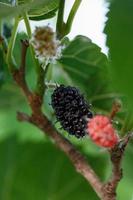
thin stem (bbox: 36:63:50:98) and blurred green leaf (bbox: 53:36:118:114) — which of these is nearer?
thin stem (bbox: 36:63:50:98)

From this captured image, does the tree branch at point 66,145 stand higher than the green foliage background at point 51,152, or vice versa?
the tree branch at point 66,145

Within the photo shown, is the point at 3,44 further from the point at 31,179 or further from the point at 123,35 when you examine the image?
the point at 123,35

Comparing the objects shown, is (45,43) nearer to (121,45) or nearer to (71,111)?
(71,111)

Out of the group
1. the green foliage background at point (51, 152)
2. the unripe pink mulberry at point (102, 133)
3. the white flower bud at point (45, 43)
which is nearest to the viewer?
the unripe pink mulberry at point (102, 133)

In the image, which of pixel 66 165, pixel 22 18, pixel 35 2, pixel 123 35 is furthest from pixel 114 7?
pixel 66 165

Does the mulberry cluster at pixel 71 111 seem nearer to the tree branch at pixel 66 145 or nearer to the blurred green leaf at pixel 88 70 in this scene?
the tree branch at pixel 66 145

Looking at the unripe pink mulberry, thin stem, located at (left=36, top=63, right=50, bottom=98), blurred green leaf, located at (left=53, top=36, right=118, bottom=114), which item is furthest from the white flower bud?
blurred green leaf, located at (left=53, top=36, right=118, bottom=114)

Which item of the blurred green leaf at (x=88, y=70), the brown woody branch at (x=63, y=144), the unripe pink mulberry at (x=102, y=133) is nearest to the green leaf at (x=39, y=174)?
the blurred green leaf at (x=88, y=70)

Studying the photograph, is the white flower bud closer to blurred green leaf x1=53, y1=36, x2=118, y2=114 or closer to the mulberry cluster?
the mulberry cluster
